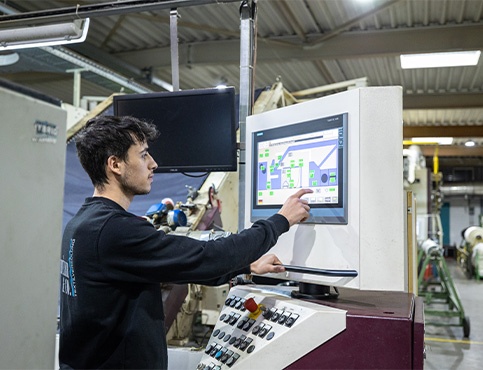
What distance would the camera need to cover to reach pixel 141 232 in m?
1.16

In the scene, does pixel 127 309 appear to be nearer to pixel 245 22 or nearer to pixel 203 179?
pixel 245 22

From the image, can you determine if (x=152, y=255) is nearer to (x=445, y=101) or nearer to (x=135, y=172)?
(x=135, y=172)

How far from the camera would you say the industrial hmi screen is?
54.9 inches

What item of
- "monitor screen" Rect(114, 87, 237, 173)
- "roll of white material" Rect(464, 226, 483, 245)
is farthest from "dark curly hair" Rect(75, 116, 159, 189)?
"roll of white material" Rect(464, 226, 483, 245)

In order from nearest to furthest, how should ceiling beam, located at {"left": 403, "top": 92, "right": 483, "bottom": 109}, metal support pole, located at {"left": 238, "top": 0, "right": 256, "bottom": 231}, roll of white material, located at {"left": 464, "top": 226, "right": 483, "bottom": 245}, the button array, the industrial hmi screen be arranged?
the button array, the industrial hmi screen, metal support pole, located at {"left": 238, "top": 0, "right": 256, "bottom": 231}, ceiling beam, located at {"left": 403, "top": 92, "right": 483, "bottom": 109}, roll of white material, located at {"left": 464, "top": 226, "right": 483, "bottom": 245}

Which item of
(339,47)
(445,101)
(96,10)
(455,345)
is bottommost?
(455,345)

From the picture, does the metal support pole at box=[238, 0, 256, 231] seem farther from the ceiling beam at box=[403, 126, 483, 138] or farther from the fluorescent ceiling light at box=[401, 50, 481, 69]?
the ceiling beam at box=[403, 126, 483, 138]

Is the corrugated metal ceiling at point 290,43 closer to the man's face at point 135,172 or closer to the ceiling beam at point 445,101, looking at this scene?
the ceiling beam at point 445,101

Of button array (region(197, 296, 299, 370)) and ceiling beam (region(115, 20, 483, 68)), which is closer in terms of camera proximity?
button array (region(197, 296, 299, 370))

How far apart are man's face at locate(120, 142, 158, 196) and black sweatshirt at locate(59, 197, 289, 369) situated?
0.10 metres

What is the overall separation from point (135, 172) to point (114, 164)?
6 centimetres

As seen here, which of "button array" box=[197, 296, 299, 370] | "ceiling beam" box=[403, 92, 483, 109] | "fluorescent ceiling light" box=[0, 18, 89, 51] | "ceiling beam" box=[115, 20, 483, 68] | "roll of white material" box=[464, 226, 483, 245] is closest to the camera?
"button array" box=[197, 296, 299, 370]

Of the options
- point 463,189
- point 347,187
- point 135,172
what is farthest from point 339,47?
point 463,189

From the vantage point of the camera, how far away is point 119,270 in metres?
1.17
